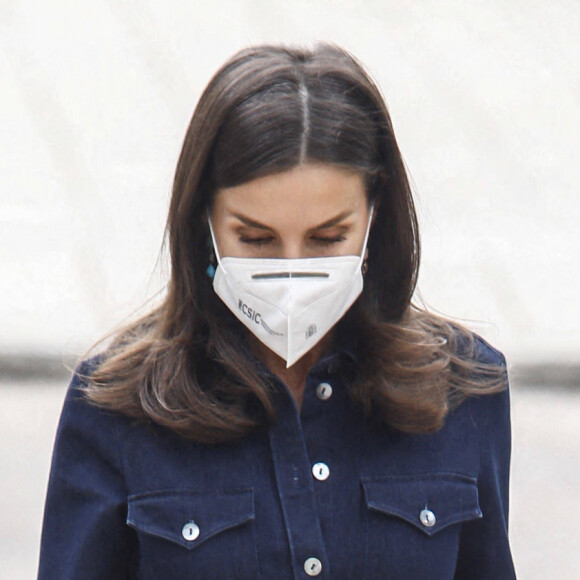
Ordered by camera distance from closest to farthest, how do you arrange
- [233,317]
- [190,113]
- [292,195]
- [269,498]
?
[292,195]
[269,498]
[233,317]
[190,113]

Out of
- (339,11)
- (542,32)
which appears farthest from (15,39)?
(542,32)

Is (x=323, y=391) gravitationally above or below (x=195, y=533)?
above

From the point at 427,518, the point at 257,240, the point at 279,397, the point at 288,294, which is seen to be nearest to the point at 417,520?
the point at 427,518

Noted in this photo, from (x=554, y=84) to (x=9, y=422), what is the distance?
485 cm

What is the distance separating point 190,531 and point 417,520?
403 mm

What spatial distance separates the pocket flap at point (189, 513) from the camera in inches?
98.7

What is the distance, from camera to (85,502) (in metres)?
2.57

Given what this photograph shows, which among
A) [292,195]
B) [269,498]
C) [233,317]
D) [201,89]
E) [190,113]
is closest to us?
[292,195]

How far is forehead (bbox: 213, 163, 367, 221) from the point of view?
2439 mm

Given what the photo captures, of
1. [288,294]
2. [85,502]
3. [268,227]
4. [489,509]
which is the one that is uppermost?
[268,227]

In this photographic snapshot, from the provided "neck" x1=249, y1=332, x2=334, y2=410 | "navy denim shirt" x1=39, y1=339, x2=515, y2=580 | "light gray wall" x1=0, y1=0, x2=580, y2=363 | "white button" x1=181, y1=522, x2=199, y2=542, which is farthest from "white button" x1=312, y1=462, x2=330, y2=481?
"light gray wall" x1=0, y1=0, x2=580, y2=363

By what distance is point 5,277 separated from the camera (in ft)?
29.2

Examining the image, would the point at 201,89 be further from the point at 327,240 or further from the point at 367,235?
the point at 327,240

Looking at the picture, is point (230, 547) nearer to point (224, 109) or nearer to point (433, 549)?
point (433, 549)
